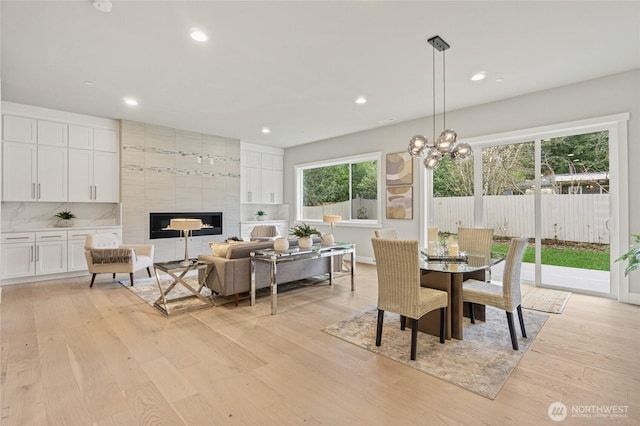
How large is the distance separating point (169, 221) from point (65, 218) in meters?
1.71

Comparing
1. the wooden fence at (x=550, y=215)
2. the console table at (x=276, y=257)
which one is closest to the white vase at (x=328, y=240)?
the console table at (x=276, y=257)

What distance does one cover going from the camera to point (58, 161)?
5.30 meters

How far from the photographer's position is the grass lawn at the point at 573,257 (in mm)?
4129

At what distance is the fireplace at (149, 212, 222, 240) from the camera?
615 centimetres

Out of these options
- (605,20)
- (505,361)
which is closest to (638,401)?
(505,361)

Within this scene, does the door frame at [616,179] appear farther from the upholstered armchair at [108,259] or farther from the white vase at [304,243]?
the upholstered armchair at [108,259]

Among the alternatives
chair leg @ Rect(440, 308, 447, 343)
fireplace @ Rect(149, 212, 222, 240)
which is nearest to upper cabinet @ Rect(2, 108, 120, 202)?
fireplace @ Rect(149, 212, 222, 240)

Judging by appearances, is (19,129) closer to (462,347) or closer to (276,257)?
(276,257)

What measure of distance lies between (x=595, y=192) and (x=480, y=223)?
152 cm

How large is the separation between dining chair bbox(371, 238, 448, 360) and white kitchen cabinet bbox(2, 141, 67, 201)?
5829mm

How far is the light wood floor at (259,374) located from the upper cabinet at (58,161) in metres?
2.50

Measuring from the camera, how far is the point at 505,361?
240cm

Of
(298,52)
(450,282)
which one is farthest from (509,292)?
(298,52)

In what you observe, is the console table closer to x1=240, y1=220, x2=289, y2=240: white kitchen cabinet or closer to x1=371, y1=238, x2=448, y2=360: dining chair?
x1=371, y1=238, x2=448, y2=360: dining chair
